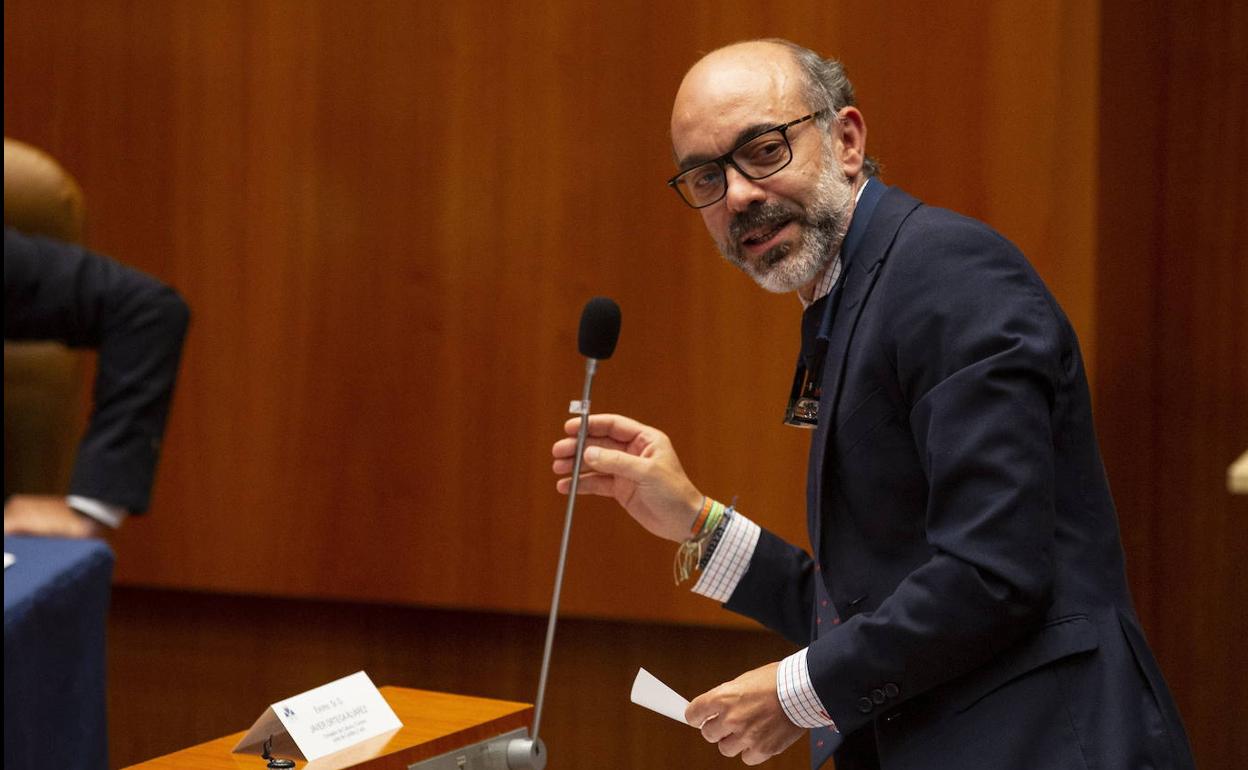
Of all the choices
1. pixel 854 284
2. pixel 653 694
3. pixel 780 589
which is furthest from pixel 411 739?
pixel 854 284

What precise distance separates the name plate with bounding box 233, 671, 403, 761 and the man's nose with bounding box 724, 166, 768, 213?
0.76m

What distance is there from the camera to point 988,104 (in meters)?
2.84

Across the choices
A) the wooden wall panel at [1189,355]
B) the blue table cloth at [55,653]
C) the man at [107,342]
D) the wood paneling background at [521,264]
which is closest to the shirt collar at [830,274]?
the blue table cloth at [55,653]

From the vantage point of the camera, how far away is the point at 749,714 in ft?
5.02

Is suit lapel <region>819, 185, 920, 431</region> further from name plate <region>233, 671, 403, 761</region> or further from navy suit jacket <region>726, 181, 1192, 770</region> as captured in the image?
name plate <region>233, 671, 403, 761</region>

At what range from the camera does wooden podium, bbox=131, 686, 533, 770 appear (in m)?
1.53

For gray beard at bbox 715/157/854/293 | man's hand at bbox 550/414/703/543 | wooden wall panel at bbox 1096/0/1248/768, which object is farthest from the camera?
wooden wall panel at bbox 1096/0/1248/768

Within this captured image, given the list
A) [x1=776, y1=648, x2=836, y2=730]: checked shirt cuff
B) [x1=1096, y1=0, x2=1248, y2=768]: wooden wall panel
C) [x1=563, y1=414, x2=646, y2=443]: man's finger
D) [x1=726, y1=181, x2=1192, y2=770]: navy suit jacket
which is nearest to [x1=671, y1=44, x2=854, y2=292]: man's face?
[x1=726, y1=181, x2=1192, y2=770]: navy suit jacket

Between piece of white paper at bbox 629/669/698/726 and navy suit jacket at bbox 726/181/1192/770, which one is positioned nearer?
navy suit jacket at bbox 726/181/1192/770

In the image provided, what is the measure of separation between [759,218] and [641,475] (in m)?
0.39

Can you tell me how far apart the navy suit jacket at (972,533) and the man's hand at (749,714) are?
0.08m

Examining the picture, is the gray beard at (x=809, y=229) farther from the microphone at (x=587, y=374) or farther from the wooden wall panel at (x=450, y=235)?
the wooden wall panel at (x=450, y=235)

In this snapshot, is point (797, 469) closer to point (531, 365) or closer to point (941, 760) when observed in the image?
point (531, 365)

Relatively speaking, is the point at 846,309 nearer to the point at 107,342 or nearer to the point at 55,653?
the point at 55,653
